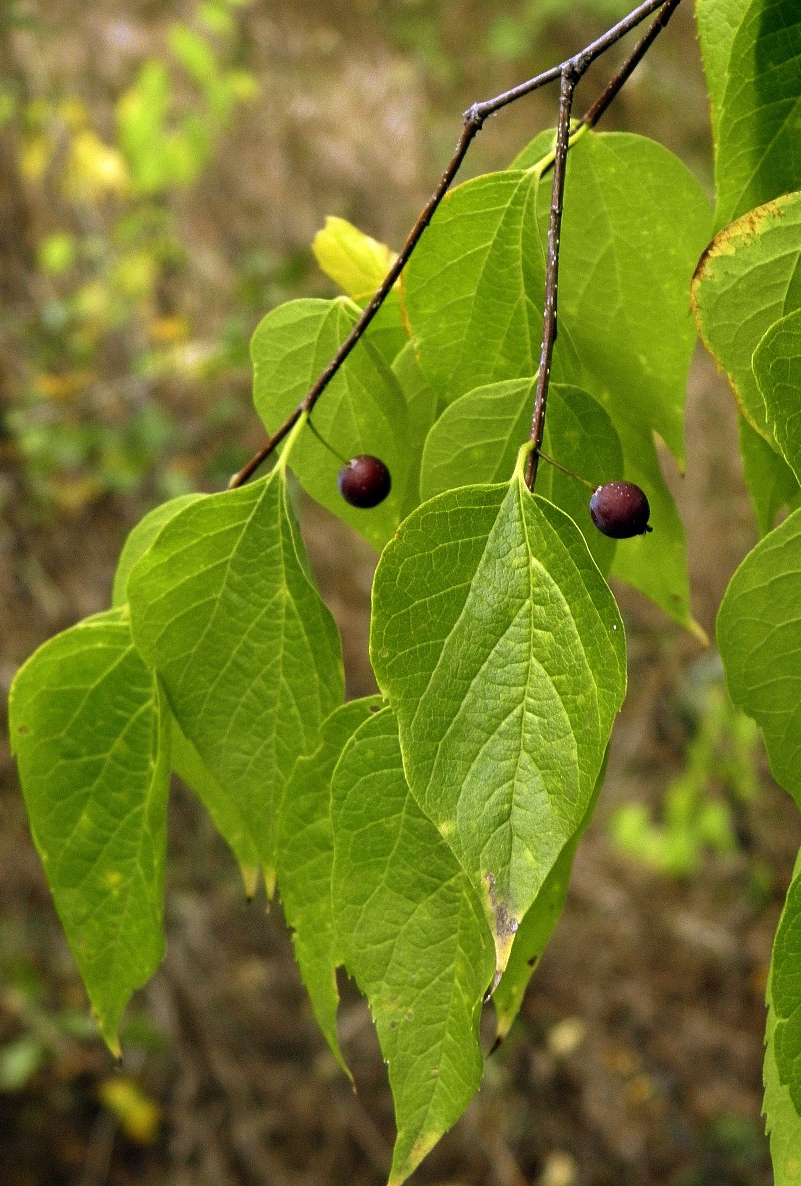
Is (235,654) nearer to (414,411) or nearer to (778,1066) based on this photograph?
(414,411)

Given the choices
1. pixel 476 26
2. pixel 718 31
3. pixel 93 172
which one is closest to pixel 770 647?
pixel 718 31

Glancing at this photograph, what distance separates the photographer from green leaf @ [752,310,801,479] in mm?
463

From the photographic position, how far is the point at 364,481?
666 mm

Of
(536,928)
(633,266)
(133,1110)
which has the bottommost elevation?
(133,1110)

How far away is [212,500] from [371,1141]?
341cm

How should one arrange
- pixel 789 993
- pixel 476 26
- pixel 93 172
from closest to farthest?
pixel 789 993 < pixel 93 172 < pixel 476 26

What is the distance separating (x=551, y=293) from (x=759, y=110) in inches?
5.9

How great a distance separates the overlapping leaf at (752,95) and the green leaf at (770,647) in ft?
0.70

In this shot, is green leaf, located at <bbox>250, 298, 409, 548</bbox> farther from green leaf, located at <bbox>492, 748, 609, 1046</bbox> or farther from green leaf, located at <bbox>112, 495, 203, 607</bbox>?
green leaf, located at <bbox>492, 748, 609, 1046</bbox>

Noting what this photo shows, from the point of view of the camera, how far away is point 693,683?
413 centimetres

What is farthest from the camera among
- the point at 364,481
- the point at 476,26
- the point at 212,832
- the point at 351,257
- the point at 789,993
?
the point at 476,26

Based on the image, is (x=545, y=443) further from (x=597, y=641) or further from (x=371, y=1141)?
(x=371, y=1141)

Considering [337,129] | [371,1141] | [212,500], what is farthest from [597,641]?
[337,129]

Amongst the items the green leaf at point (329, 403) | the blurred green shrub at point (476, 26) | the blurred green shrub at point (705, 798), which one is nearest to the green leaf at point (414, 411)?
the green leaf at point (329, 403)
